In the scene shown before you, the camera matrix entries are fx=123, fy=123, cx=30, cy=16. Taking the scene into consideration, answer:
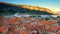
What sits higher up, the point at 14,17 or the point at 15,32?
the point at 14,17

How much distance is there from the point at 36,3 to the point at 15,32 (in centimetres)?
70

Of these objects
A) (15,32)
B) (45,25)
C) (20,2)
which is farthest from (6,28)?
(45,25)

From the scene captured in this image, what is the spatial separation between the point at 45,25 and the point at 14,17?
0.62 m

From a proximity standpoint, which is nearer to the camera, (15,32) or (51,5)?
(15,32)

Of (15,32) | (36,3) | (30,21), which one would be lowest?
(15,32)

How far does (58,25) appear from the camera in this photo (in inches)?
91.9

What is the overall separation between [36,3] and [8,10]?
569 mm

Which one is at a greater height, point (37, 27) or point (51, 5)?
point (51, 5)

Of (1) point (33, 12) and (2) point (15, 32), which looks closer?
(2) point (15, 32)

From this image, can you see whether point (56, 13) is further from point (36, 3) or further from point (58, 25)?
point (36, 3)

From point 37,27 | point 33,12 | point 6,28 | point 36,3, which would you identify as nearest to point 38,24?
point 37,27

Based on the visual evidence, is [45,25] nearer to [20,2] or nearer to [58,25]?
[58,25]

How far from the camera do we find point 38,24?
2.34 metres

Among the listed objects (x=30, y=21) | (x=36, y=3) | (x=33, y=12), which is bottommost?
(x=30, y=21)
